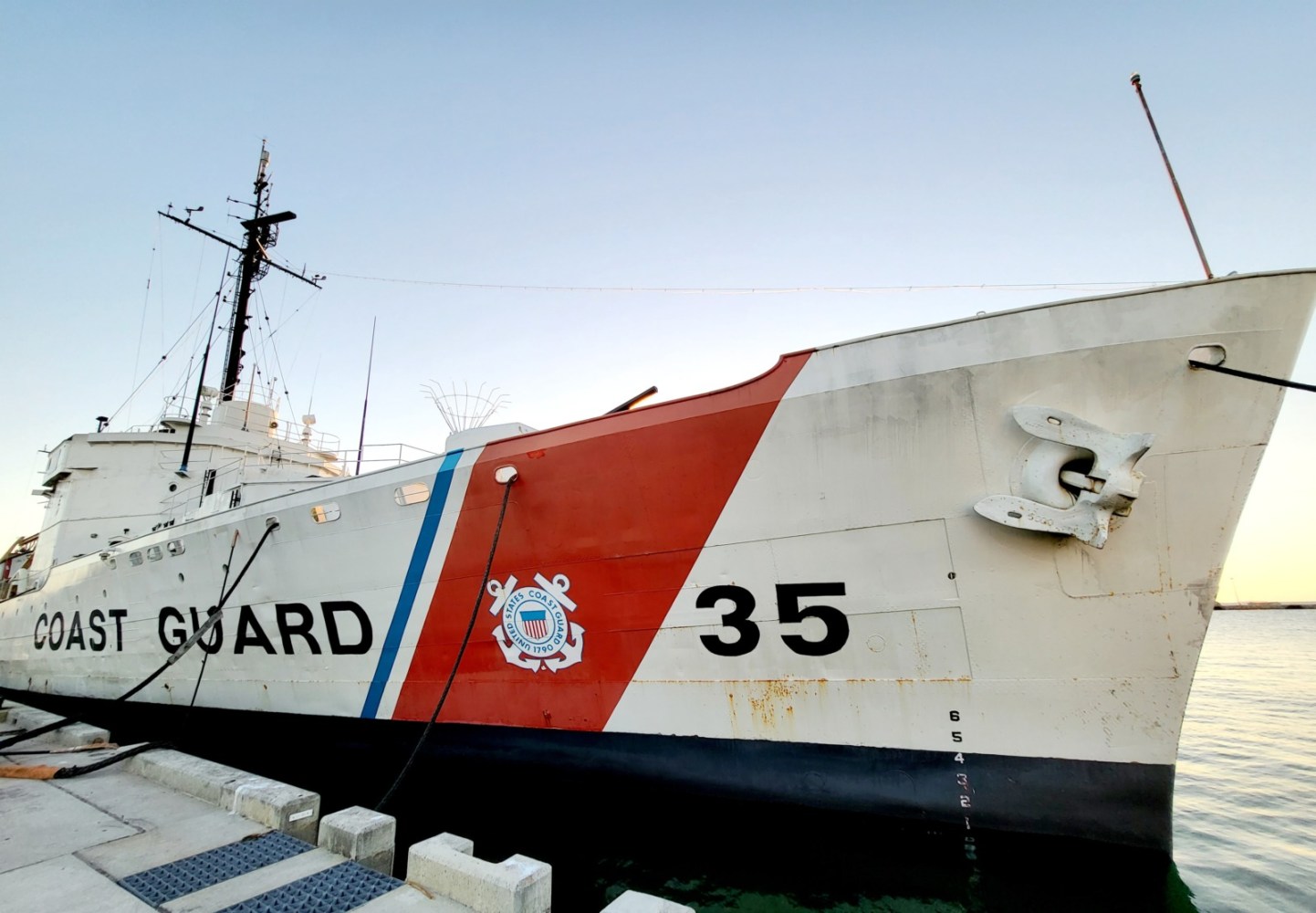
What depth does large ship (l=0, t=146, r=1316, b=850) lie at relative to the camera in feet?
11.1

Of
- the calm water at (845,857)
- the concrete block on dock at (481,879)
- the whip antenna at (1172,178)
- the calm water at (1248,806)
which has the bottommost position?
the calm water at (1248,806)

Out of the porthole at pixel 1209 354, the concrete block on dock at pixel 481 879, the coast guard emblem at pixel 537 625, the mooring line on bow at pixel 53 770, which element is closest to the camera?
the concrete block on dock at pixel 481 879

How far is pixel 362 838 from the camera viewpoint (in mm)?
2998

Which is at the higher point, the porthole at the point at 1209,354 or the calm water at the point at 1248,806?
the porthole at the point at 1209,354

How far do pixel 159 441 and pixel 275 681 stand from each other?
706cm

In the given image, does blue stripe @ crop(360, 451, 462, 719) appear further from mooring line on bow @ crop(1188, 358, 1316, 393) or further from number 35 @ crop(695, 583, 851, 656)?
mooring line on bow @ crop(1188, 358, 1316, 393)

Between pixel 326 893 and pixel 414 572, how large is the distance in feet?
8.91

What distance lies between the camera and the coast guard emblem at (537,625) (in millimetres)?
4531

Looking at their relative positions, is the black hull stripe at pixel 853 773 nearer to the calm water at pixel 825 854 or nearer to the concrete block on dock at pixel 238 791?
the calm water at pixel 825 854

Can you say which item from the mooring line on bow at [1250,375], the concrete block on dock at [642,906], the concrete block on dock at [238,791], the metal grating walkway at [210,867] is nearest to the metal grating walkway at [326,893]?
the metal grating walkway at [210,867]

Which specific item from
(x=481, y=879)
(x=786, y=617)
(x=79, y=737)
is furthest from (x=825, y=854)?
(x=79, y=737)

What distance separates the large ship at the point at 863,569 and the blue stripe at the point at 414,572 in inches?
1.0

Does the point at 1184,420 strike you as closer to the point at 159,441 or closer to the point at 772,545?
the point at 772,545

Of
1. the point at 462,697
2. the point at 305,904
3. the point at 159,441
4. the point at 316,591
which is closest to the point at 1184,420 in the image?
the point at 305,904
